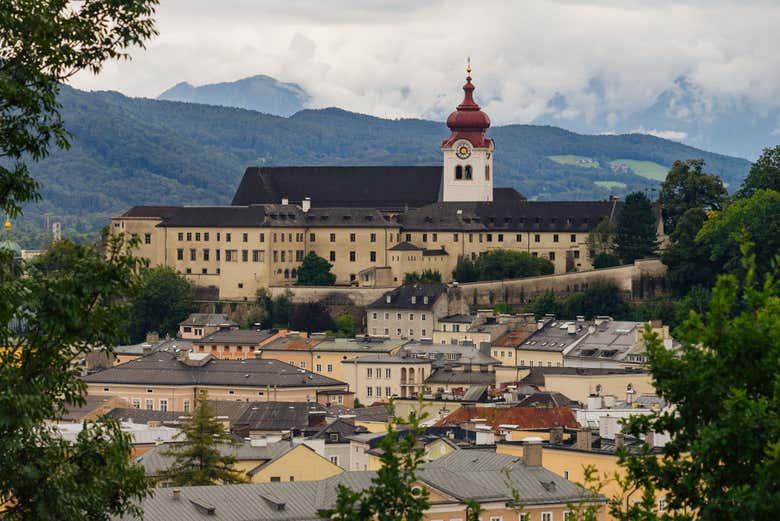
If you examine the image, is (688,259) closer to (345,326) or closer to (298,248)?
(345,326)

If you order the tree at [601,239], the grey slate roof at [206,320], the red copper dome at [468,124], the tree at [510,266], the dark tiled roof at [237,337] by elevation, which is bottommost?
the dark tiled roof at [237,337]

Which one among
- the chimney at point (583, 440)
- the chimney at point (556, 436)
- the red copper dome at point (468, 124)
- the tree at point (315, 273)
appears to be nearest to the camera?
the chimney at point (583, 440)

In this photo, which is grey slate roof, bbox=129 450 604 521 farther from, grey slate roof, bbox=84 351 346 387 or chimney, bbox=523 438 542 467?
grey slate roof, bbox=84 351 346 387

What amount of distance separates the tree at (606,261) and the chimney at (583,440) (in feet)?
176

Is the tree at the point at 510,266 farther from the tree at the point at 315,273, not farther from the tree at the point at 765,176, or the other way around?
the tree at the point at 765,176

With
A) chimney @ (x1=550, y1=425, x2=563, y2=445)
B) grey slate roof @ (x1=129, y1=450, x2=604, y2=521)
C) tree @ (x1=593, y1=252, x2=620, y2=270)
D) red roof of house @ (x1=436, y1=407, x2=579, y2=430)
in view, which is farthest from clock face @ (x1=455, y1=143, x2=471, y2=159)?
grey slate roof @ (x1=129, y1=450, x2=604, y2=521)

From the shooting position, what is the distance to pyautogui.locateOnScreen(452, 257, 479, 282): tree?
113 m

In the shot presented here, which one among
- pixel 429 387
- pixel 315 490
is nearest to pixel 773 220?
pixel 429 387

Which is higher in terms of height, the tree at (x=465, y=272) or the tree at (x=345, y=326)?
the tree at (x=465, y=272)

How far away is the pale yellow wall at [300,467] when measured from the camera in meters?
55.3

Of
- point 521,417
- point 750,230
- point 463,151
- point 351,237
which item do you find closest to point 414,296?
point 351,237

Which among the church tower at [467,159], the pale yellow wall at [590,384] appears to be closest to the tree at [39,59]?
the pale yellow wall at [590,384]

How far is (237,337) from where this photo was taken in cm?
10312

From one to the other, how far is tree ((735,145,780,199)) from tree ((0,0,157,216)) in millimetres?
93669
